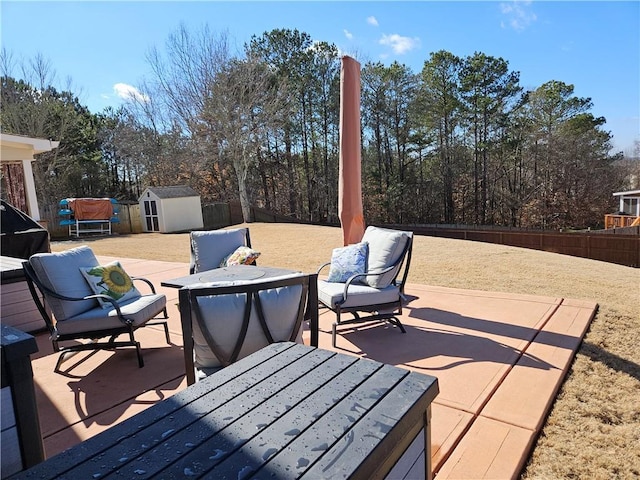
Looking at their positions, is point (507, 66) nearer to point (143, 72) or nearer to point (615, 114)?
point (615, 114)

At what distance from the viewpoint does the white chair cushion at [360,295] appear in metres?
3.22

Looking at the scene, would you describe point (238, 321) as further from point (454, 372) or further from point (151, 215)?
point (151, 215)

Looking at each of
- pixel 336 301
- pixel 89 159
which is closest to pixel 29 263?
pixel 336 301

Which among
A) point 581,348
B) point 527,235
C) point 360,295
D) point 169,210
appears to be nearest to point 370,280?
point 360,295

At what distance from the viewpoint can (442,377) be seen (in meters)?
2.53

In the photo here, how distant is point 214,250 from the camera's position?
13.9 ft

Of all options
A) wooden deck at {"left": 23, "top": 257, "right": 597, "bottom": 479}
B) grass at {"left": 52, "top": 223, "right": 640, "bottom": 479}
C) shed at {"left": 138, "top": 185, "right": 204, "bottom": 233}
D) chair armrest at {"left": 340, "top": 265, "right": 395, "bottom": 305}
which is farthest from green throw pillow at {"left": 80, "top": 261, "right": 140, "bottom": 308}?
shed at {"left": 138, "top": 185, "right": 204, "bottom": 233}

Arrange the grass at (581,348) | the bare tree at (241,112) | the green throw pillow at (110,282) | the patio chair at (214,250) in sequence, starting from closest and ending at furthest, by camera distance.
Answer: the grass at (581,348)
the green throw pillow at (110,282)
the patio chair at (214,250)
the bare tree at (241,112)

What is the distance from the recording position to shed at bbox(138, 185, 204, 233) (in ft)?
52.1

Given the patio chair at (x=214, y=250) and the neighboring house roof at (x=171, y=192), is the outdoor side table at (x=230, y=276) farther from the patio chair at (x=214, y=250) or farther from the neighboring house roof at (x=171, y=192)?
the neighboring house roof at (x=171, y=192)

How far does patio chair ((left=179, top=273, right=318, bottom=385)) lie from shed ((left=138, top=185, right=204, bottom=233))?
15013 millimetres

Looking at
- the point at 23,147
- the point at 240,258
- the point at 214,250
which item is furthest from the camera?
the point at 23,147

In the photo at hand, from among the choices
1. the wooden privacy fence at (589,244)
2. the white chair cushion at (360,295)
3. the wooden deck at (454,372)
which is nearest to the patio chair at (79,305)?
the wooden deck at (454,372)

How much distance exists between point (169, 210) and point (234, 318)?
49.8 feet
